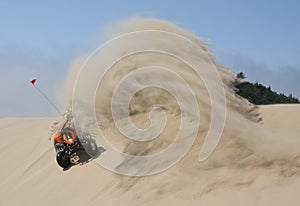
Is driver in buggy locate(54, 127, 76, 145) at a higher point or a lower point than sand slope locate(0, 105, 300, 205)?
higher

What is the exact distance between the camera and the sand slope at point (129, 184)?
30.8 ft

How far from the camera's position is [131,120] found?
523 inches

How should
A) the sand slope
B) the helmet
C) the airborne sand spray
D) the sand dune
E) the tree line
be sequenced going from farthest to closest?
the tree line, the helmet, the airborne sand spray, the sand dune, the sand slope

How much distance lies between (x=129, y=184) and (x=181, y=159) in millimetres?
1221

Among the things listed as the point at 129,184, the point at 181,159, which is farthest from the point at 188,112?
the point at 129,184

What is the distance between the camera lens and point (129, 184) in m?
11.0

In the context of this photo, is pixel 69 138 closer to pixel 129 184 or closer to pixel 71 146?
pixel 71 146

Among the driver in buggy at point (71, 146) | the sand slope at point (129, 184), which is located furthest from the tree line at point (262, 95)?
the driver in buggy at point (71, 146)

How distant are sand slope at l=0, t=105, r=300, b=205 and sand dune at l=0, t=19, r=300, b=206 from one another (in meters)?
0.02

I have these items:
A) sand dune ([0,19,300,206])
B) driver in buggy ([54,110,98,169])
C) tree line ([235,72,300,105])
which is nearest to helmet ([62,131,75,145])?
driver in buggy ([54,110,98,169])

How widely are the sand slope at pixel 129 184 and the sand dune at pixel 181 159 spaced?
0.06 feet

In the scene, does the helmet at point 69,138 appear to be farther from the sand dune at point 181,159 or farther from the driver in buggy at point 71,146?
the sand dune at point 181,159

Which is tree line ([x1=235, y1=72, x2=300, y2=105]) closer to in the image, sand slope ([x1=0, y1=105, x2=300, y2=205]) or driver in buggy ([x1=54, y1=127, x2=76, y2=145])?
sand slope ([x1=0, y1=105, x2=300, y2=205])

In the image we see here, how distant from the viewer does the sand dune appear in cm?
977
